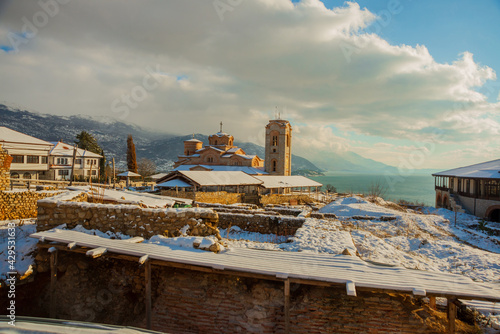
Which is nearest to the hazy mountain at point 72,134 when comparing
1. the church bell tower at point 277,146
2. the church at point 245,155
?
the church at point 245,155

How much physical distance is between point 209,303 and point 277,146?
45.6 meters

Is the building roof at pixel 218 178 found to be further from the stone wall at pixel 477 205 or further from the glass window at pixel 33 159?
the stone wall at pixel 477 205

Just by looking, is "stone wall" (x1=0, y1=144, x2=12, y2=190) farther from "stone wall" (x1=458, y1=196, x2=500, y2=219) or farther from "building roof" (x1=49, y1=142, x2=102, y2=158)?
"stone wall" (x1=458, y1=196, x2=500, y2=219)

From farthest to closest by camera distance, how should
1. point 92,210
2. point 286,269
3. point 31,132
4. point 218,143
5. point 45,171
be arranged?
point 31,132 < point 218,143 < point 45,171 < point 92,210 < point 286,269

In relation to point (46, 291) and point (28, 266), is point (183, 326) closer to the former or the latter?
point (46, 291)

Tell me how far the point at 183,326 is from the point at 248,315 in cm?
147

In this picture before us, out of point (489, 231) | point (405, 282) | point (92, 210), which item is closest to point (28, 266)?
point (92, 210)

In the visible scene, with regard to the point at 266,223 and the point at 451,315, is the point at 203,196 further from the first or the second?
the point at 451,315

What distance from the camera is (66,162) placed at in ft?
128

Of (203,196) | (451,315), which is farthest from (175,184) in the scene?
(451,315)

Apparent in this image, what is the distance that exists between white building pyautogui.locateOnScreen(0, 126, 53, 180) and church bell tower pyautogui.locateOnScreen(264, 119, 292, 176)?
33750mm

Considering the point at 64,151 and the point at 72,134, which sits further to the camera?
the point at 72,134

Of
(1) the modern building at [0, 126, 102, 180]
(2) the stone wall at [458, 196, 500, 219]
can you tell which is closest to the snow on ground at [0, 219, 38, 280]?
(1) the modern building at [0, 126, 102, 180]

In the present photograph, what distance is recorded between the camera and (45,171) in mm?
34969
